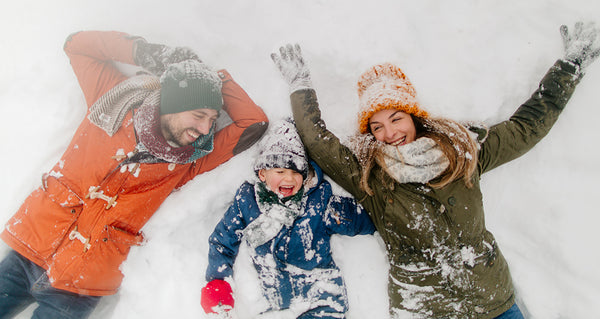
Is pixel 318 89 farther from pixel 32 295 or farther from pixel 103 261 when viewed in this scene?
pixel 32 295

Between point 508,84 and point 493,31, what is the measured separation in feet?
1.49

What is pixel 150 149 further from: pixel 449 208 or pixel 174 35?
pixel 449 208

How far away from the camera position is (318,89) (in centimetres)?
297

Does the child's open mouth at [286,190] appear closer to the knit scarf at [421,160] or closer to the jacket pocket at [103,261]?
the knit scarf at [421,160]

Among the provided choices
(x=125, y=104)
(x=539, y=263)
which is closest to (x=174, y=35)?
(x=125, y=104)

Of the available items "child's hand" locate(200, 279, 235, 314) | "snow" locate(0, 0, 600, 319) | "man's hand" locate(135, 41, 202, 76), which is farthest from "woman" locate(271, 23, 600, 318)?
"child's hand" locate(200, 279, 235, 314)

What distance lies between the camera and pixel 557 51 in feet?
8.96

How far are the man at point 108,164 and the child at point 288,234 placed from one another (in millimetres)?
443

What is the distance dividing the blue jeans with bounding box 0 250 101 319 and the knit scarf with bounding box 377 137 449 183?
2554 millimetres

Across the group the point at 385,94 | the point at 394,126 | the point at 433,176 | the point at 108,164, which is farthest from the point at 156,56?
the point at 433,176

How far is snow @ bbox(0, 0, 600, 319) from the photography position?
2.76 metres

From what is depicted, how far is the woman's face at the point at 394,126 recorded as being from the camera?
2.26m

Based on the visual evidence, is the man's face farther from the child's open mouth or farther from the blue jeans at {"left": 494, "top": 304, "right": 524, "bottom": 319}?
the blue jeans at {"left": 494, "top": 304, "right": 524, "bottom": 319}

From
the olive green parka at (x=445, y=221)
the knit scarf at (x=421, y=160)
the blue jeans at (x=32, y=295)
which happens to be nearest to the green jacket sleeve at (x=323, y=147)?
the olive green parka at (x=445, y=221)
